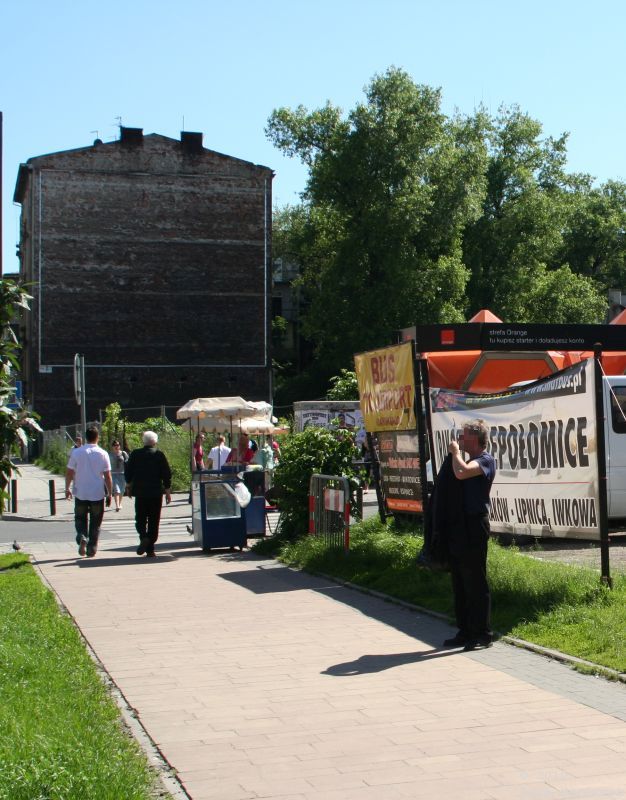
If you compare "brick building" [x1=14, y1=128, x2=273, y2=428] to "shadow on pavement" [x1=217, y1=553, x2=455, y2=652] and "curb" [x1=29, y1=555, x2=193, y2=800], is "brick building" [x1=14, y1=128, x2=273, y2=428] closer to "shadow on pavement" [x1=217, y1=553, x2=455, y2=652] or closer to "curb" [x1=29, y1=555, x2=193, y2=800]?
"shadow on pavement" [x1=217, y1=553, x2=455, y2=652]

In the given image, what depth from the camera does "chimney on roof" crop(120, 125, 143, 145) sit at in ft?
193

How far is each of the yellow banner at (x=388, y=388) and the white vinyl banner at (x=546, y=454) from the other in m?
0.92

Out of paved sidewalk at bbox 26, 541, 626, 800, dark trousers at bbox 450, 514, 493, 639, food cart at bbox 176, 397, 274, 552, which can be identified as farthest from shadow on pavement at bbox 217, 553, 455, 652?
food cart at bbox 176, 397, 274, 552

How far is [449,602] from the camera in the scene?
33.2 feet

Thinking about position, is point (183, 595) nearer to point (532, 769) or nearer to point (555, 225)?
point (532, 769)

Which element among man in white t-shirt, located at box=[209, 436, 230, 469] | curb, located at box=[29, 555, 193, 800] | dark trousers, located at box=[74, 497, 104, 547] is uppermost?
man in white t-shirt, located at box=[209, 436, 230, 469]

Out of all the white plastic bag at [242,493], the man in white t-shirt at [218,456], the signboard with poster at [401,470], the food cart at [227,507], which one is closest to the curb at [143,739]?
the signboard with poster at [401,470]

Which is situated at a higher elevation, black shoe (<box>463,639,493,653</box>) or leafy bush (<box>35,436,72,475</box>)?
leafy bush (<box>35,436,72,475</box>)

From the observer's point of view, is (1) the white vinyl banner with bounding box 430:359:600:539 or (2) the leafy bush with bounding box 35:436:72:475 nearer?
(1) the white vinyl banner with bounding box 430:359:600:539

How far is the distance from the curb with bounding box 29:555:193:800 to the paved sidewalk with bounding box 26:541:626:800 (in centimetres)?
6

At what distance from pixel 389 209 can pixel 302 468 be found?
3565cm

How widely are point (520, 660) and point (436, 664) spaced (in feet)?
1.90

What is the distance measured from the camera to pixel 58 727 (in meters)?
5.76

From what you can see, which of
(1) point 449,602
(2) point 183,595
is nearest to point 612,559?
(1) point 449,602
